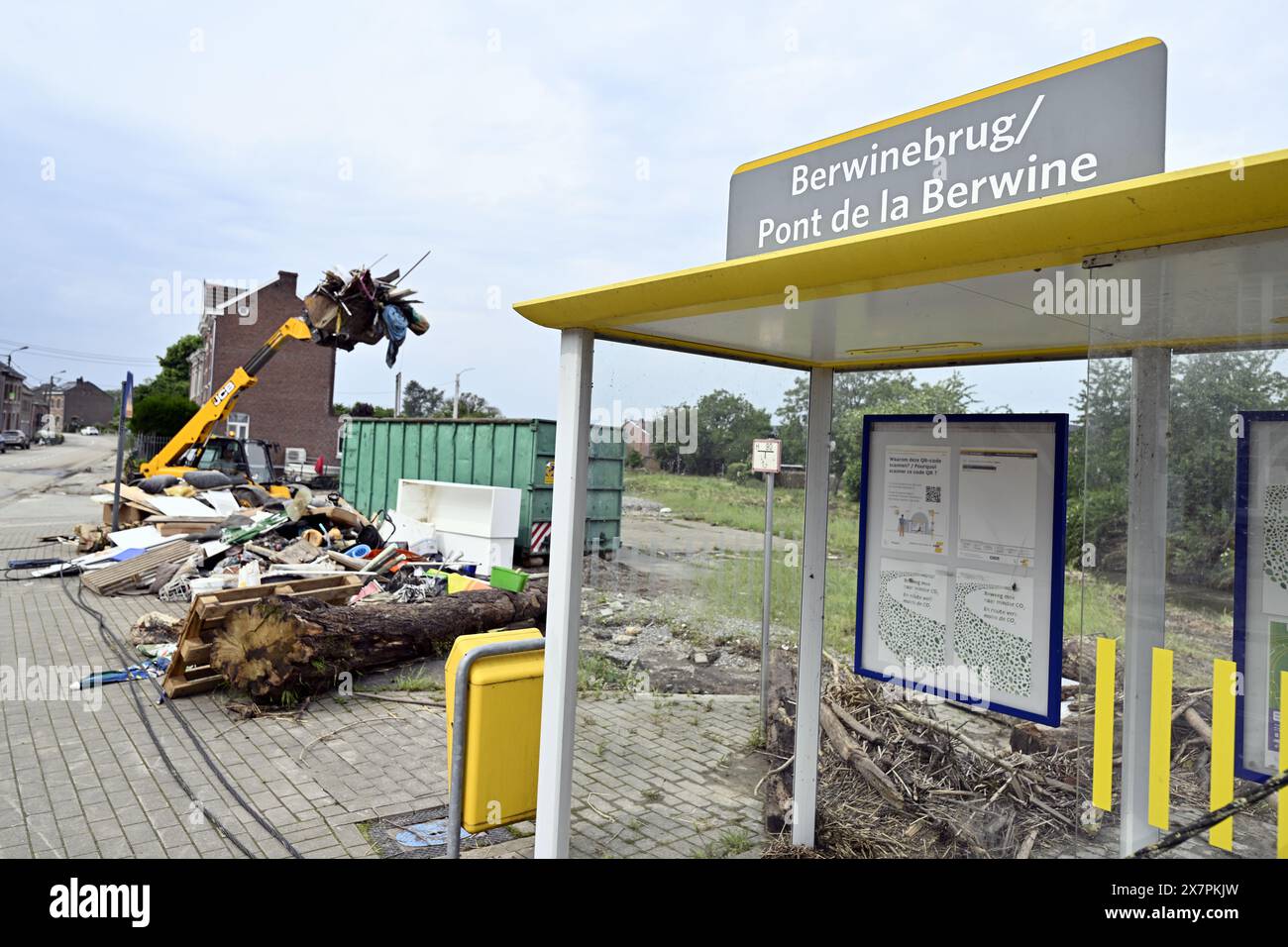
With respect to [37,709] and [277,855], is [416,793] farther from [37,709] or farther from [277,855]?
[37,709]

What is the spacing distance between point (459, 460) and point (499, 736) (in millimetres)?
10865

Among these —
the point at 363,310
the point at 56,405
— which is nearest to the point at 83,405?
the point at 56,405

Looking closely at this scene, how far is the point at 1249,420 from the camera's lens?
1930mm

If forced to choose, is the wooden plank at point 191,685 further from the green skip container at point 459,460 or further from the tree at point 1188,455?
the tree at point 1188,455

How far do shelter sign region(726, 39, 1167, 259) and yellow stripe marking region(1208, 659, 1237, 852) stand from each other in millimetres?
1460

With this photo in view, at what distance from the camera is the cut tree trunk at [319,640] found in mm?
6137

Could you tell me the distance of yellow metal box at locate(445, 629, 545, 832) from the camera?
11.7ft

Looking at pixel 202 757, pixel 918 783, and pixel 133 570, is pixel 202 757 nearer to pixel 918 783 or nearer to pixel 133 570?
pixel 918 783

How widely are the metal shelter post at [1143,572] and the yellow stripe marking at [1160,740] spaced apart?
1.4 inches

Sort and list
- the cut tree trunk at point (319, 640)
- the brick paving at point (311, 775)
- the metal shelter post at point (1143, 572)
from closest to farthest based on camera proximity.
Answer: the metal shelter post at point (1143, 572) → the brick paving at point (311, 775) → the cut tree trunk at point (319, 640)

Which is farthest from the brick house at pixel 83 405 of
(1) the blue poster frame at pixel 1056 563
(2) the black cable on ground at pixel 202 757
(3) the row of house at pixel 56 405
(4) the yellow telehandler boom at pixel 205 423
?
(1) the blue poster frame at pixel 1056 563
